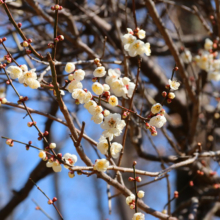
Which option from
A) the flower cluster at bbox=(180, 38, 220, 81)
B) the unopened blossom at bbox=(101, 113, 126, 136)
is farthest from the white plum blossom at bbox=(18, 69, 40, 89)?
the flower cluster at bbox=(180, 38, 220, 81)

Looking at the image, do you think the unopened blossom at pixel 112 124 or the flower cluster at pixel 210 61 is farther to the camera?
the flower cluster at pixel 210 61

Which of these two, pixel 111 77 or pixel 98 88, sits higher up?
pixel 111 77

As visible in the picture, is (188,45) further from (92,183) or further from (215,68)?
(92,183)

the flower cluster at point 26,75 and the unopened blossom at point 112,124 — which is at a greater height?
the unopened blossom at point 112,124

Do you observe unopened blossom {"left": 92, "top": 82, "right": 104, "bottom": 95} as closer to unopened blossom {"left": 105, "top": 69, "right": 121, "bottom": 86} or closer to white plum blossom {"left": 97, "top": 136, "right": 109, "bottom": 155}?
unopened blossom {"left": 105, "top": 69, "right": 121, "bottom": 86}

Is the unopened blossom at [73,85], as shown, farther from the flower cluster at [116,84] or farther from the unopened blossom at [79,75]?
the flower cluster at [116,84]

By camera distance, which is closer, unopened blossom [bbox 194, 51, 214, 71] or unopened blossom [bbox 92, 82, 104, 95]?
unopened blossom [bbox 92, 82, 104, 95]

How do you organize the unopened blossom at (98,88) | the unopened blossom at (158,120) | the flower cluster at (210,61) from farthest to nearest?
the flower cluster at (210,61)
the unopened blossom at (158,120)
the unopened blossom at (98,88)

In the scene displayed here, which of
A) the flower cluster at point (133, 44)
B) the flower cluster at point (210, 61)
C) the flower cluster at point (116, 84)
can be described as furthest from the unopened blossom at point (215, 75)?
the flower cluster at point (116, 84)

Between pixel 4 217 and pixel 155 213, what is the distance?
5.37 feet

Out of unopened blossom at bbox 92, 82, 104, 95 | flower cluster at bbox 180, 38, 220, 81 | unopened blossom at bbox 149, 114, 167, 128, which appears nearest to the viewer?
unopened blossom at bbox 92, 82, 104, 95

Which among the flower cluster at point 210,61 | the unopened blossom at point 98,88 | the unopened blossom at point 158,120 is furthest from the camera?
the flower cluster at point 210,61

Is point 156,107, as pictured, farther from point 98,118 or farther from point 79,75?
point 79,75

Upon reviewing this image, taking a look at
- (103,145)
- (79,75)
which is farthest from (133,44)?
(103,145)
